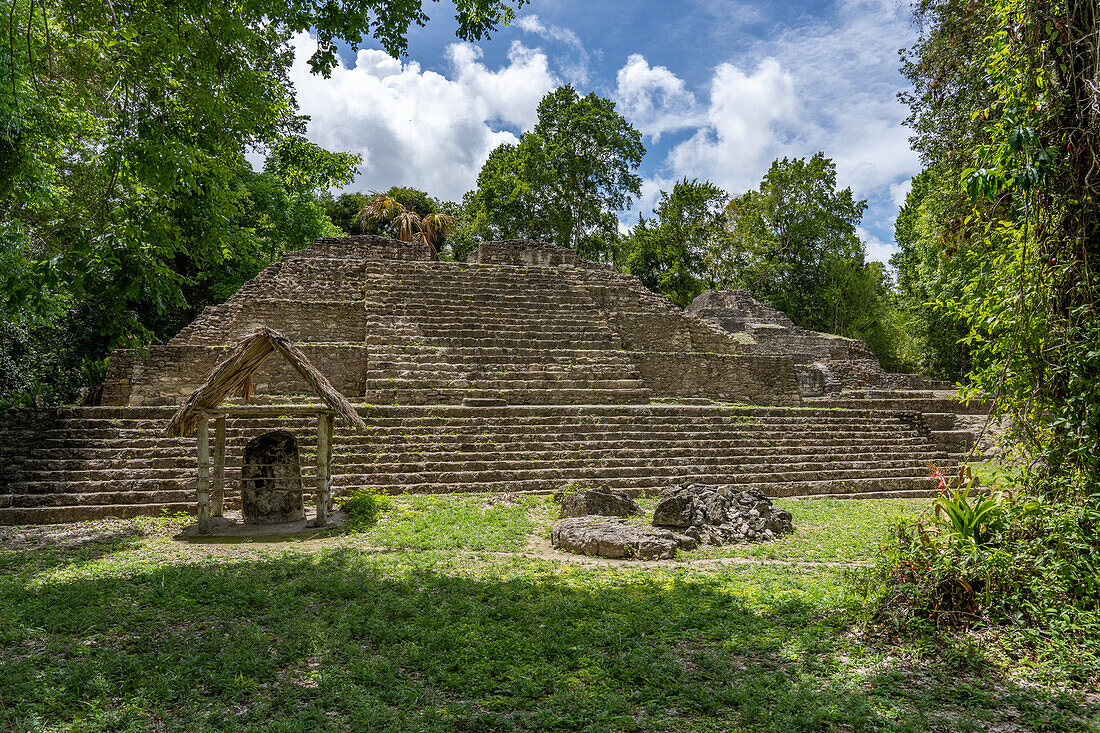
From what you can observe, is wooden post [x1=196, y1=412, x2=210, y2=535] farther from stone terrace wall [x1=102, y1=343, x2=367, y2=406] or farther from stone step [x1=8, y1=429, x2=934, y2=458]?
stone terrace wall [x1=102, y1=343, x2=367, y2=406]

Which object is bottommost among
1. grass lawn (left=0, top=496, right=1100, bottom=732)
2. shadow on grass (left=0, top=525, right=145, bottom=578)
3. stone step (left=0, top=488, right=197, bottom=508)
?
shadow on grass (left=0, top=525, right=145, bottom=578)

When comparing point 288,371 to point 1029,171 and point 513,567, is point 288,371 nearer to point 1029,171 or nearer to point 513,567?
point 513,567

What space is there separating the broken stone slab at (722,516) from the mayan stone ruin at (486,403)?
206 cm

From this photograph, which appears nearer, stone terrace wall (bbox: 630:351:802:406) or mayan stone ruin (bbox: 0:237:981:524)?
mayan stone ruin (bbox: 0:237:981:524)

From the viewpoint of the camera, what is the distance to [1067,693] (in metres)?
2.55

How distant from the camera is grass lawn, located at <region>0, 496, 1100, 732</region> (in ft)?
8.09

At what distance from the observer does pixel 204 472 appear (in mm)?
6180

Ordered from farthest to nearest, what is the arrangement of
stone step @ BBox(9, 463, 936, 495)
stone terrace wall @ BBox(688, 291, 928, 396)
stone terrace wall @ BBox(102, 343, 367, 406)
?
stone terrace wall @ BBox(688, 291, 928, 396) < stone terrace wall @ BBox(102, 343, 367, 406) < stone step @ BBox(9, 463, 936, 495)

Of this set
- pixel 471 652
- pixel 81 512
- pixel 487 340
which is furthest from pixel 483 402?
pixel 471 652

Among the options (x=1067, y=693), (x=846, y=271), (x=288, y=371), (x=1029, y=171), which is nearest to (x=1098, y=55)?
(x=1029, y=171)

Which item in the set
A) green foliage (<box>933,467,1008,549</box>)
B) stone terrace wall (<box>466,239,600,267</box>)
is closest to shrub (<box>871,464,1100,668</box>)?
green foliage (<box>933,467,1008,549</box>)

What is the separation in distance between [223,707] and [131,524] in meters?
4.93

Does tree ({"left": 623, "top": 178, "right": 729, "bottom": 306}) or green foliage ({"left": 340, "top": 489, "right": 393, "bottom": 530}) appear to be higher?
tree ({"left": 623, "top": 178, "right": 729, "bottom": 306})

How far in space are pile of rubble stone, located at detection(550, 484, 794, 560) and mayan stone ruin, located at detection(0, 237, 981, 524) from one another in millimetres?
1665
